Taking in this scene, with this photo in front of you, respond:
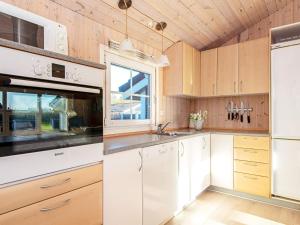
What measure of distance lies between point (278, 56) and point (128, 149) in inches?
87.5

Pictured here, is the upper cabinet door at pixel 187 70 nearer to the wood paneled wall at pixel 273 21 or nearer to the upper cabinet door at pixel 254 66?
the upper cabinet door at pixel 254 66

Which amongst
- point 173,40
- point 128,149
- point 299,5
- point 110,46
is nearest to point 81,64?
point 128,149

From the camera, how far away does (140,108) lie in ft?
9.42

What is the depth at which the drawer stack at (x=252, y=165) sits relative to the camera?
2670mm

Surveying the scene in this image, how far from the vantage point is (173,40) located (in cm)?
300

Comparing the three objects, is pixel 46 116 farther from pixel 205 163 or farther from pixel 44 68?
pixel 205 163

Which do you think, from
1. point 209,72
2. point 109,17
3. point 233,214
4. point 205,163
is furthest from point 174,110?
point 109,17

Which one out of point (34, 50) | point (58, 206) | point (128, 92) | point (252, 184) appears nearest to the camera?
point (34, 50)

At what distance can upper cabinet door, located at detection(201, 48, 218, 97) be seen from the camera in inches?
130

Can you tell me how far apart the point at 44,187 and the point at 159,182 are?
1.17 m

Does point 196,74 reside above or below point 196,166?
above

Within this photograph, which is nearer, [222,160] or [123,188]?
[123,188]

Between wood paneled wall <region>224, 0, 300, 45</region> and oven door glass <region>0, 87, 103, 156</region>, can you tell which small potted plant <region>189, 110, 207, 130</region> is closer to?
wood paneled wall <region>224, 0, 300, 45</region>

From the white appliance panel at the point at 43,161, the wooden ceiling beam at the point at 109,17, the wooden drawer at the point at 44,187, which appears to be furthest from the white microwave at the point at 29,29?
the wooden drawer at the point at 44,187
